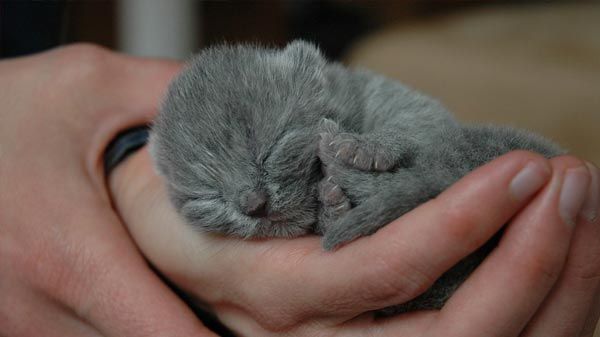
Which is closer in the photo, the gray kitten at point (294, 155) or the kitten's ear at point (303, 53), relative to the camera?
the gray kitten at point (294, 155)

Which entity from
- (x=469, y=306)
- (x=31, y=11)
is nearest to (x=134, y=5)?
(x=31, y=11)

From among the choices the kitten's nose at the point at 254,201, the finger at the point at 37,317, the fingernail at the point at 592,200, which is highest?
the fingernail at the point at 592,200

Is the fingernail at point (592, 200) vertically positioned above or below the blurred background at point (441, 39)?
above

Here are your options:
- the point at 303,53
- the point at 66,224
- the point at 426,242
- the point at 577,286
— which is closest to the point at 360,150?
the point at 426,242

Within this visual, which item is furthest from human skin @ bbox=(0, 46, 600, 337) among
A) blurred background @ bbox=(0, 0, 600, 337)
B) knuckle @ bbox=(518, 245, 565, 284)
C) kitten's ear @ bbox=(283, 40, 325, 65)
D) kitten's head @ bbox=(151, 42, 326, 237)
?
blurred background @ bbox=(0, 0, 600, 337)

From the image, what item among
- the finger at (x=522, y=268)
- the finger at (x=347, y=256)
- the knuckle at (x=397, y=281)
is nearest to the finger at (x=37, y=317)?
the finger at (x=347, y=256)

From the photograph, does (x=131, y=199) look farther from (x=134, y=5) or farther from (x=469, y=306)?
(x=134, y=5)

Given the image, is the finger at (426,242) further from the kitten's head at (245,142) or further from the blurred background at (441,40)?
the blurred background at (441,40)

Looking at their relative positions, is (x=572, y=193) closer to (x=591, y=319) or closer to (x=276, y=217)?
(x=591, y=319)
